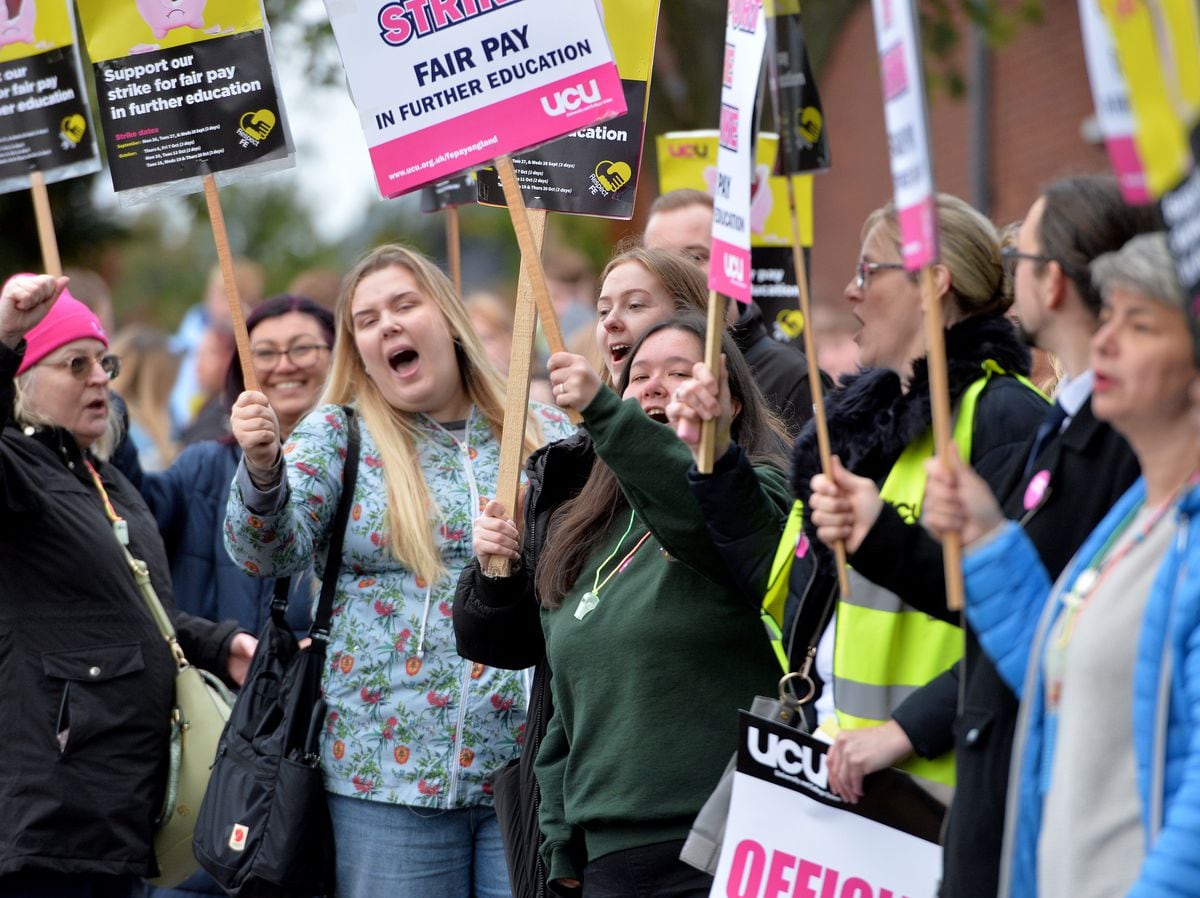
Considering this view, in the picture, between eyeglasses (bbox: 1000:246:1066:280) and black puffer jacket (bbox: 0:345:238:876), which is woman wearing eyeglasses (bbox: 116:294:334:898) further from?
eyeglasses (bbox: 1000:246:1066:280)

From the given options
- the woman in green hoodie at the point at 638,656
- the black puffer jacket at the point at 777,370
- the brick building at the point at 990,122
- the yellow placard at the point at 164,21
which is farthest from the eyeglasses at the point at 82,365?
the brick building at the point at 990,122

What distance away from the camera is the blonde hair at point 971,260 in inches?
134

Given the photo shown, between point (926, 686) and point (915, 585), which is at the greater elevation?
point (915, 585)

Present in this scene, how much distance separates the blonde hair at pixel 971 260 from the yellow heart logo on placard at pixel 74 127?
2.53 metres

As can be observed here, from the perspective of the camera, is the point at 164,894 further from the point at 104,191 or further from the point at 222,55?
the point at 104,191

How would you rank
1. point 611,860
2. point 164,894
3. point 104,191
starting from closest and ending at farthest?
point 611,860
point 164,894
point 104,191

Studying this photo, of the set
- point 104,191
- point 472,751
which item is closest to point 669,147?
point 472,751

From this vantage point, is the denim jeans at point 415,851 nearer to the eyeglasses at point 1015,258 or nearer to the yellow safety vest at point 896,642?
the yellow safety vest at point 896,642

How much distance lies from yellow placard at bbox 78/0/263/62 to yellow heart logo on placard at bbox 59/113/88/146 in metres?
0.34

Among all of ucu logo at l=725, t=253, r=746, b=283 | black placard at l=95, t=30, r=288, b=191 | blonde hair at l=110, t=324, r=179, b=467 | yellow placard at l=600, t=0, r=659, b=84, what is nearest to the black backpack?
black placard at l=95, t=30, r=288, b=191

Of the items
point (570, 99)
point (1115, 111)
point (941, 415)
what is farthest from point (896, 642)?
point (570, 99)

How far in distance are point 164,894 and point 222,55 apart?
2.80 meters

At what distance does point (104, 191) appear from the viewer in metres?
19.7

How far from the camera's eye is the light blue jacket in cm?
238
